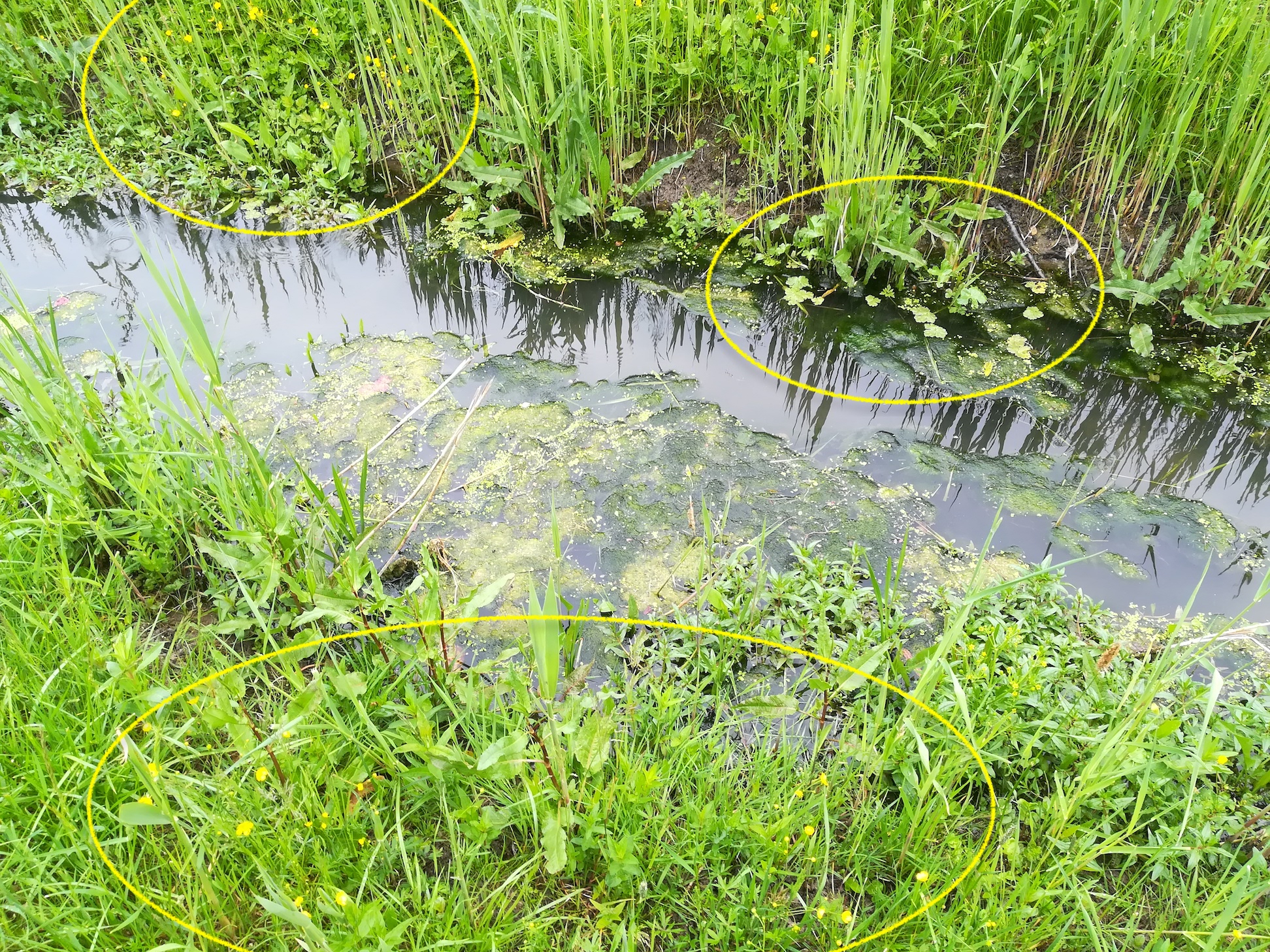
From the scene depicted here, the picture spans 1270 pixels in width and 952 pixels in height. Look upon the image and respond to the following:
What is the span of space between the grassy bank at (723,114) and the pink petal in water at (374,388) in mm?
872

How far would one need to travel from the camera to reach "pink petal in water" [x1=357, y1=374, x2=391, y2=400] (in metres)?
2.55

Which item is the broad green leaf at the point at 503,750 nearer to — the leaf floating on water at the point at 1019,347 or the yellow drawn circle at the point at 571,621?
the yellow drawn circle at the point at 571,621

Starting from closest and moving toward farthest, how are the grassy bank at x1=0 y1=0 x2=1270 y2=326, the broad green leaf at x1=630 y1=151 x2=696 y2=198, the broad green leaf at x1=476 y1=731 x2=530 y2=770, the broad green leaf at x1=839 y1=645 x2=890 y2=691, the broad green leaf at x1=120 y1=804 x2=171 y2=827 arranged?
the broad green leaf at x1=120 y1=804 x2=171 y2=827
the broad green leaf at x1=476 y1=731 x2=530 y2=770
the broad green leaf at x1=839 y1=645 x2=890 y2=691
the grassy bank at x1=0 y1=0 x2=1270 y2=326
the broad green leaf at x1=630 y1=151 x2=696 y2=198

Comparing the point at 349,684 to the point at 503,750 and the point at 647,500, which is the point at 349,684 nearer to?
the point at 503,750

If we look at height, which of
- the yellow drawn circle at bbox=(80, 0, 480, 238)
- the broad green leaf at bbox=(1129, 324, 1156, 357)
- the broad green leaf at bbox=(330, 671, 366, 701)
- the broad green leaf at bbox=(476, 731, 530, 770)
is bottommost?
the broad green leaf at bbox=(330, 671, 366, 701)

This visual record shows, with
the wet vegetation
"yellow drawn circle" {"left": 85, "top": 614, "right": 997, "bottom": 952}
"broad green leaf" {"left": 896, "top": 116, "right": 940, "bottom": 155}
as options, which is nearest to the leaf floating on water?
the wet vegetation

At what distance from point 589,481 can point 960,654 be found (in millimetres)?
1062

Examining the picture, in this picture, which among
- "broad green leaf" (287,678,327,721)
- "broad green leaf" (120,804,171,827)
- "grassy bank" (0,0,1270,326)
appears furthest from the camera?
"grassy bank" (0,0,1270,326)

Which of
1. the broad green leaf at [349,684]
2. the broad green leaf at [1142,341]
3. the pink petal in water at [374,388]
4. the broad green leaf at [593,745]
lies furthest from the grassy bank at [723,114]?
the broad green leaf at [349,684]

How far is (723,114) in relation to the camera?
3.16 meters

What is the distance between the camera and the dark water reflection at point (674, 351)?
2.20 meters

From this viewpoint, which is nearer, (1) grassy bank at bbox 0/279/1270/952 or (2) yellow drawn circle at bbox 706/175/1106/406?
(1) grassy bank at bbox 0/279/1270/952

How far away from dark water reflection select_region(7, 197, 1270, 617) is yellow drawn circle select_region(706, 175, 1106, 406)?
3 cm

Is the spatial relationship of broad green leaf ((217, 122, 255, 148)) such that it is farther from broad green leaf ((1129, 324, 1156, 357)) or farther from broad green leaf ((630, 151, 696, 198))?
broad green leaf ((1129, 324, 1156, 357))
